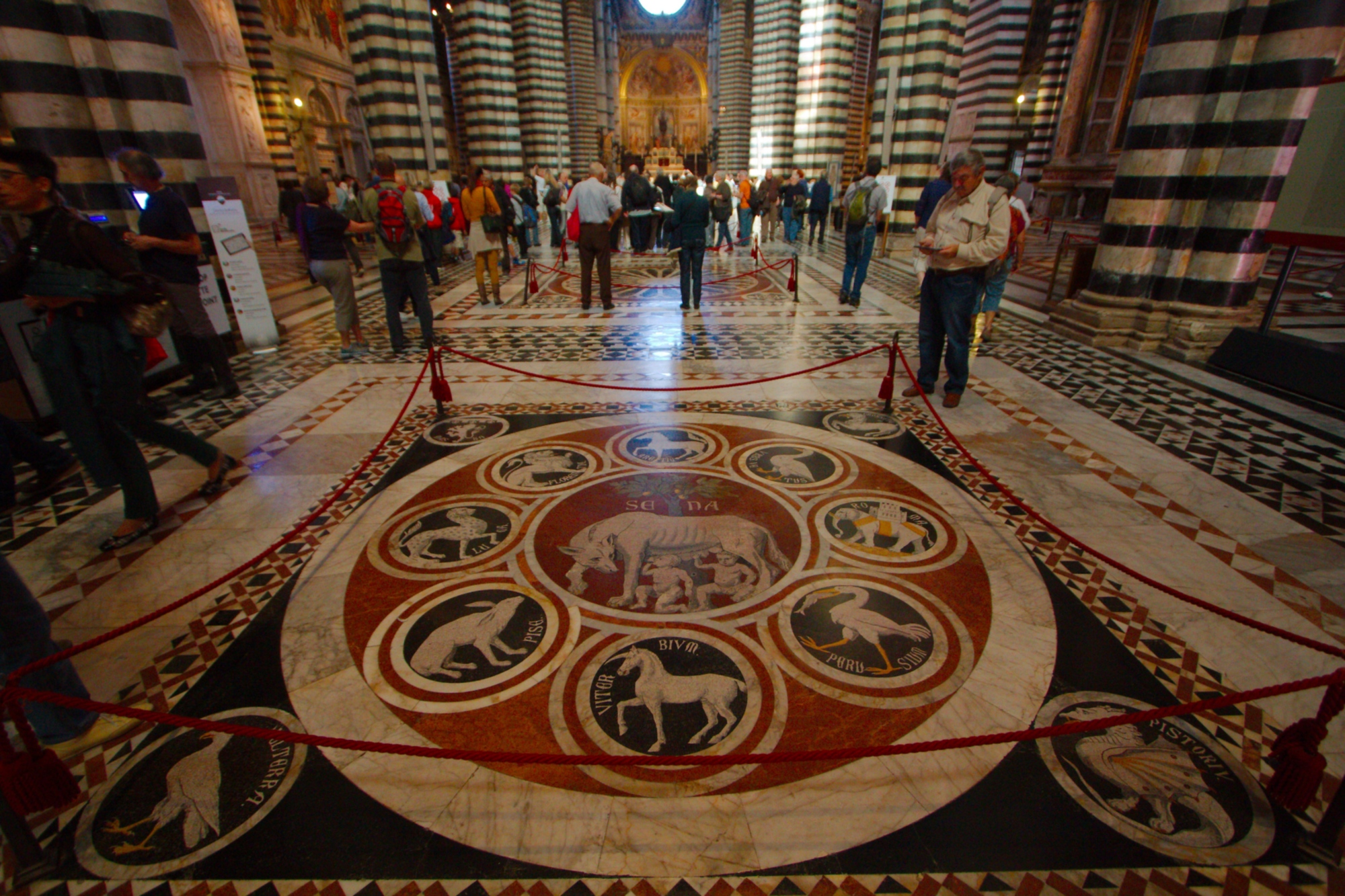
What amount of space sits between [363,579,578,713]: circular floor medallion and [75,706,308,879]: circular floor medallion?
14.0 inches

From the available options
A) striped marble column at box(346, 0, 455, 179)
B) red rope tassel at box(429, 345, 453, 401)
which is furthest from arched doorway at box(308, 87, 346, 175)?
red rope tassel at box(429, 345, 453, 401)

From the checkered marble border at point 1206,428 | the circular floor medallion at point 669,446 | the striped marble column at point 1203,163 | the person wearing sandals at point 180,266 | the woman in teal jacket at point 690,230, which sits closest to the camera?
the checkered marble border at point 1206,428

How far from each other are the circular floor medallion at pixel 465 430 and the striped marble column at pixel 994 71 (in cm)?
1979

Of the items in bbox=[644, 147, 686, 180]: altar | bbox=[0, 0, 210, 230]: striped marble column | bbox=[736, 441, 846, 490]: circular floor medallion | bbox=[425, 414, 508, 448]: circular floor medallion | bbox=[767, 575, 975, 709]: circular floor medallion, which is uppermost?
bbox=[644, 147, 686, 180]: altar

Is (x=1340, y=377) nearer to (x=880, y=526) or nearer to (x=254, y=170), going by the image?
(x=880, y=526)

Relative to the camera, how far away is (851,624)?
2.56 meters

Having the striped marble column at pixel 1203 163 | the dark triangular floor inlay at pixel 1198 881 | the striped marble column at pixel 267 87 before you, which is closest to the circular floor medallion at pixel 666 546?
the dark triangular floor inlay at pixel 1198 881

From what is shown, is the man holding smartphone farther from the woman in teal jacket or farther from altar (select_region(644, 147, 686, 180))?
altar (select_region(644, 147, 686, 180))

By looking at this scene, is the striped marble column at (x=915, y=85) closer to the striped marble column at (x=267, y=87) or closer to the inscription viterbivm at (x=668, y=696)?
the inscription viterbivm at (x=668, y=696)

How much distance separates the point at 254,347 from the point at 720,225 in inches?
442

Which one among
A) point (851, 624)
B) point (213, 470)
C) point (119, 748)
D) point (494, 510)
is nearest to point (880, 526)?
point (851, 624)

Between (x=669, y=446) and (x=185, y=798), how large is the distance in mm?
2977

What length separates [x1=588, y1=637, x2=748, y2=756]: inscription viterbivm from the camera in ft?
6.73

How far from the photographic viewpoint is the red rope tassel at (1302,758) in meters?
1.58
